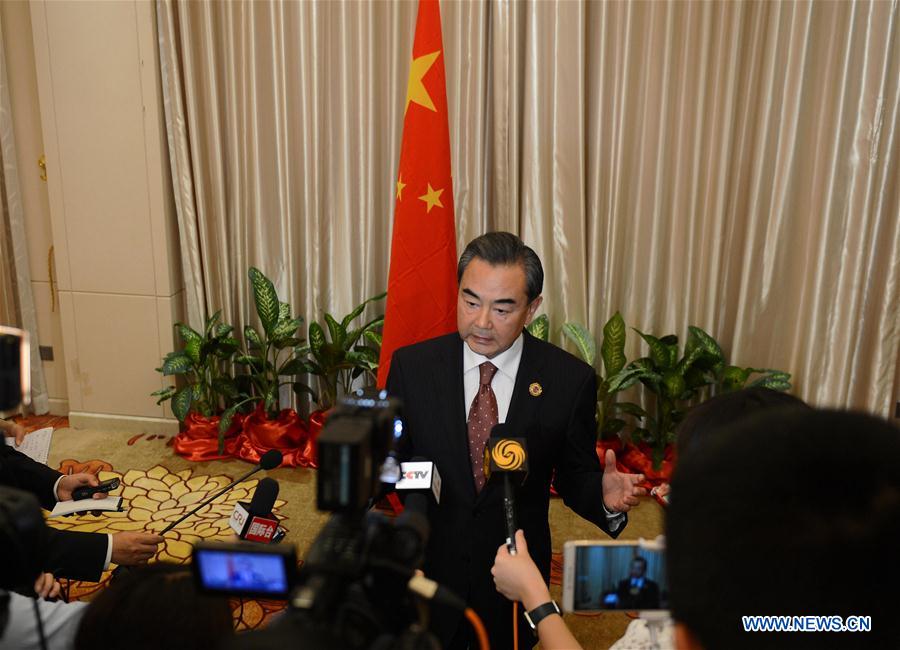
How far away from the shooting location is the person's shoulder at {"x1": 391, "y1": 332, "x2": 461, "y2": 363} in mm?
2066

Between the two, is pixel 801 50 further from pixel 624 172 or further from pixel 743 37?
pixel 624 172

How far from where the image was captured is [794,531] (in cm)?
60

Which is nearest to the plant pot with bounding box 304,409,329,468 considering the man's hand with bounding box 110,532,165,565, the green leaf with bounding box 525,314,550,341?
the green leaf with bounding box 525,314,550,341

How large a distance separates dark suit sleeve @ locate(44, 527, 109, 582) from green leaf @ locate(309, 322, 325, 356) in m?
2.21

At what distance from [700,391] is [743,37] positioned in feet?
6.11

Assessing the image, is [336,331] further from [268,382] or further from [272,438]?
[272,438]

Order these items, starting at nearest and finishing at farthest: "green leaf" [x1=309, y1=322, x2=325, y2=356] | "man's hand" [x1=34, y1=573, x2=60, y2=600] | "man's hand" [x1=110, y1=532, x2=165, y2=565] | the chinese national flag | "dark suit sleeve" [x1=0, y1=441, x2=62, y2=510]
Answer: "man's hand" [x1=34, y1=573, x2=60, y2=600], "man's hand" [x1=110, y1=532, x2=165, y2=565], "dark suit sleeve" [x1=0, y1=441, x2=62, y2=510], the chinese national flag, "green leaf" [x1=309, y1=322, x2=325, y2=356]

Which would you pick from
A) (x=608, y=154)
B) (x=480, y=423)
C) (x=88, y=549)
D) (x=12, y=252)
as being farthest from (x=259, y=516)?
(x=12, y=252)

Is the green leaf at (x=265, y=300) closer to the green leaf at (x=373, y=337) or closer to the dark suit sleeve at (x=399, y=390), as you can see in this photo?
the green leaf at (x=373, y=337)

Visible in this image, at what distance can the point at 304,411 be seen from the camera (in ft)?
15.1

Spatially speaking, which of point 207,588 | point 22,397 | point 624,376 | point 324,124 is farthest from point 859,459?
point 324,124

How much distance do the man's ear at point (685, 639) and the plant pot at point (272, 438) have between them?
3641 mm

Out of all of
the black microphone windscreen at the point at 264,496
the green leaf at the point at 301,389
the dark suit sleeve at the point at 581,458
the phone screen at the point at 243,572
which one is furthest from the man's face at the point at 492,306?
the green leaf at the point at 301,389

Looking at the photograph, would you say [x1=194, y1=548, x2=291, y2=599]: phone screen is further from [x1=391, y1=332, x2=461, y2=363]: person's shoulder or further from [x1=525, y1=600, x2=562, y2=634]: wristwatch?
[x1=391, y1=332, x2=461, y2=363]: person's shoulder
